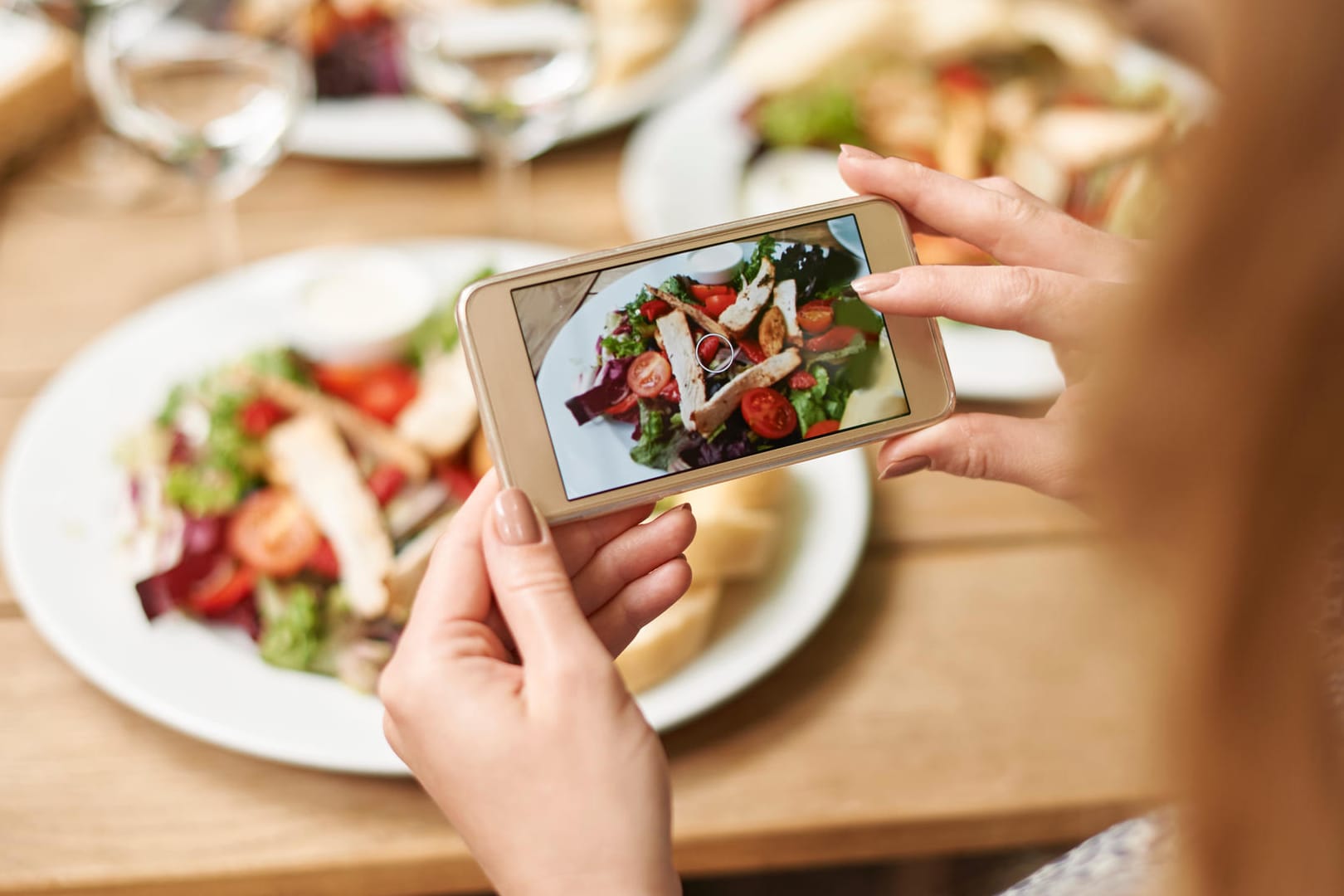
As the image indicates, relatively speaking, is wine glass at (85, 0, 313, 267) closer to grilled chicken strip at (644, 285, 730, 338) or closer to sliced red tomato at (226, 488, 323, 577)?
sliced red tomato at (226, 488, 323, 577)

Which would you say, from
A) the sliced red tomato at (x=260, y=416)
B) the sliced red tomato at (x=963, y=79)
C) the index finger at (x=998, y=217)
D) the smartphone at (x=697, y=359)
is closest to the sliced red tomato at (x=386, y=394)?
the sliced red tomato at (x=260, y=416)

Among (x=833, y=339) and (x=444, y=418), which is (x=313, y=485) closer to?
(x=444, y=418)

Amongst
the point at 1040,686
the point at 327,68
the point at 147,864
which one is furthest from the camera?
the point at 327,68

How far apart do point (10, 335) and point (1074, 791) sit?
4.83 ft

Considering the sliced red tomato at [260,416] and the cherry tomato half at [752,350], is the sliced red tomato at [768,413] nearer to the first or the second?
the cherry tomato half at [752,350]

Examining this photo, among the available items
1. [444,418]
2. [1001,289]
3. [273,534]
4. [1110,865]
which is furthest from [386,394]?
[1110,865]

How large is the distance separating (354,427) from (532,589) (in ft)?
2.36

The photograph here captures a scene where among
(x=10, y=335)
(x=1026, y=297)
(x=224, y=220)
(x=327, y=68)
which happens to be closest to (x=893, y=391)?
(x=1026, y=297)

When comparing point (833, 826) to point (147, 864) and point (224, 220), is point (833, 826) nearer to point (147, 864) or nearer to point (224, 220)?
point (147, 864)

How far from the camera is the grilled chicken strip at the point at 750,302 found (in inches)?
33.3

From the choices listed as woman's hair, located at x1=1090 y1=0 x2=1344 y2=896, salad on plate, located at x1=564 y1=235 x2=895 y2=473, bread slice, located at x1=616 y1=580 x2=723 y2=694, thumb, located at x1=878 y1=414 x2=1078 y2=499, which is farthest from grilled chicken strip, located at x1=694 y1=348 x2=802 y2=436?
woman's hair, located at x1=1090 y1=0 x2=1344 y2=896

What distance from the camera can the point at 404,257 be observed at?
1.58m

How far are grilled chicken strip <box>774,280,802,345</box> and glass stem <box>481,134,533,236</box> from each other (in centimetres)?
79

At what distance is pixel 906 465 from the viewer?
0.88m
